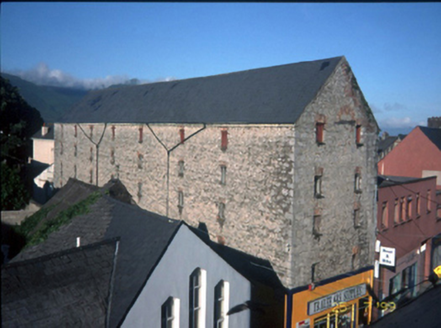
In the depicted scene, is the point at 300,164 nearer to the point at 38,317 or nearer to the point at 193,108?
the point at 193,108

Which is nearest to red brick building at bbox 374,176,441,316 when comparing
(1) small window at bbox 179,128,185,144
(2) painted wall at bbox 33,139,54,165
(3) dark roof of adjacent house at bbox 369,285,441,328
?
(3) dark roof of adjacent house at bbox 369,285,441,328

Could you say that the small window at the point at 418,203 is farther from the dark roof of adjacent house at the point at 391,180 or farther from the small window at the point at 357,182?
the small window at the point at 357,182

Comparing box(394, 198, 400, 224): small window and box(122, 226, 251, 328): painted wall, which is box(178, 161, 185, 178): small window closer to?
box(394, 198, 400, 224): small window

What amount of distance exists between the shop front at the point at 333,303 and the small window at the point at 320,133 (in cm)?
563

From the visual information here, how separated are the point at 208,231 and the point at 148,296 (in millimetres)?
10366

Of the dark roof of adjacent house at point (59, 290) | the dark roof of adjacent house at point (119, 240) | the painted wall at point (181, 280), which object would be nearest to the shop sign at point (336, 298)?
the painted wall at point (181, 280)

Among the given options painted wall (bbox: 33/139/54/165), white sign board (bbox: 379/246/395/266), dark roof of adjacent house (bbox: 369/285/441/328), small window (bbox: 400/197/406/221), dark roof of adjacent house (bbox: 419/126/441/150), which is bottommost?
white sign board (bbox: 379/246/395/266)

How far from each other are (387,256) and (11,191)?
1665cm

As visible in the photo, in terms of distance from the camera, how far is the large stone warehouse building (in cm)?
1557

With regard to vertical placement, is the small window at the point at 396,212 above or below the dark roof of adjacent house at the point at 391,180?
below

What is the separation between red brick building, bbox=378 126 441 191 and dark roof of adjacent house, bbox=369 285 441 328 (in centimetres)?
280

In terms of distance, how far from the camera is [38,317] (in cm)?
708

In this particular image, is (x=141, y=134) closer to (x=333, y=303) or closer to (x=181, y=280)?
(x=333, y=303)

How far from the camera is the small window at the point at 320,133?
15.9m
